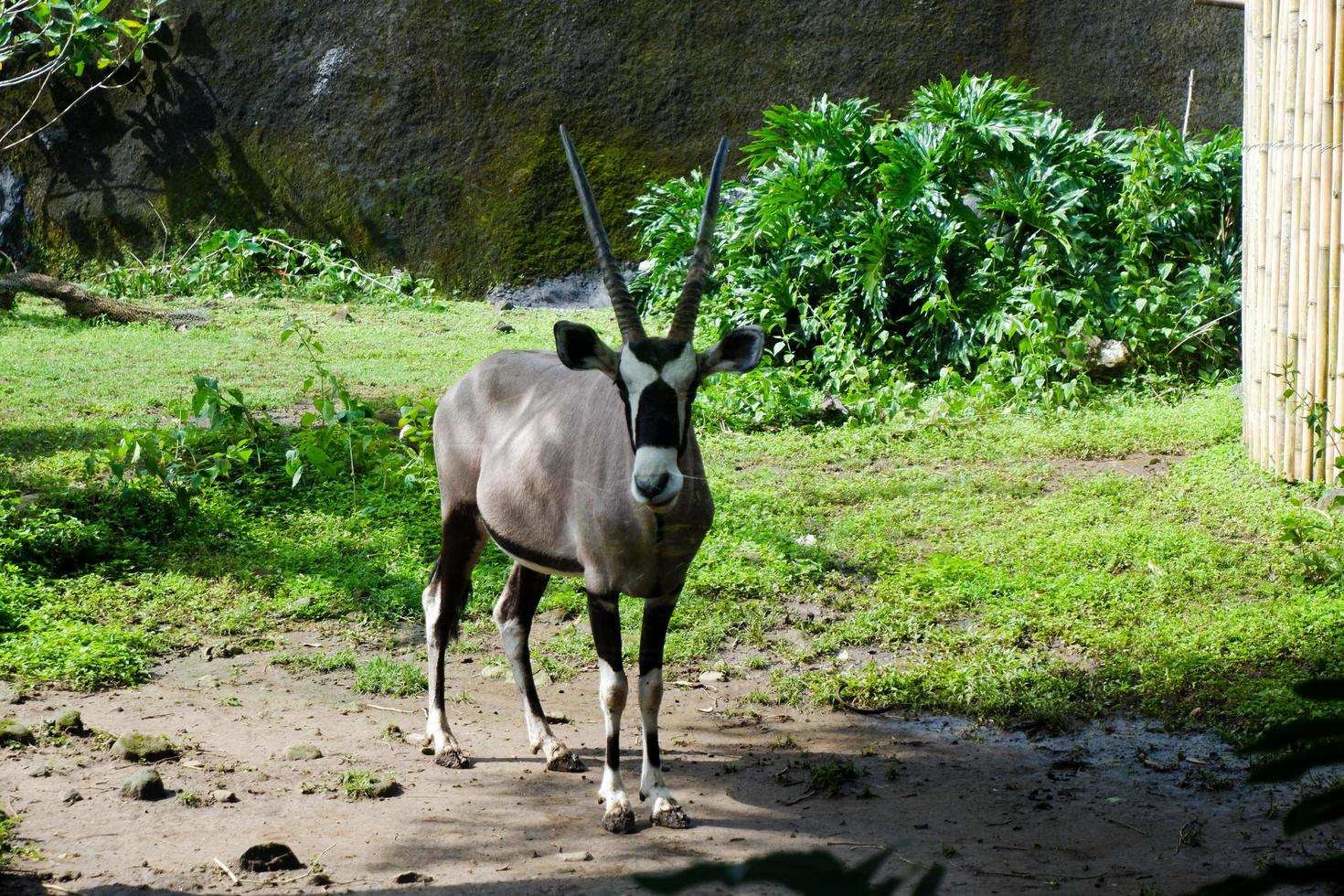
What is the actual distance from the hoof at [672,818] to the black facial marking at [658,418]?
4.01 ft

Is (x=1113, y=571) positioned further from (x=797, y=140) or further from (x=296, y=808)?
(x=797, y=140)

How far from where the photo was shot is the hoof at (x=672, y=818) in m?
4.32

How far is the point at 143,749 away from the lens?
189 inches

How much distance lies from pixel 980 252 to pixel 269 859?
8.39 meters

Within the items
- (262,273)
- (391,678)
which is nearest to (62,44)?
(262,273)

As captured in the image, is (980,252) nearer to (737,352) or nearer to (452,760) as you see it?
(737,352)

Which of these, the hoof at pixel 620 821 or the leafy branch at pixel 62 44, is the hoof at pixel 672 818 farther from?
the leafy branch at pixel 62 44

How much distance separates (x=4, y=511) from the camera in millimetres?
6773

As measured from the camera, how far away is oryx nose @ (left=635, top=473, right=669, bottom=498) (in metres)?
3.95

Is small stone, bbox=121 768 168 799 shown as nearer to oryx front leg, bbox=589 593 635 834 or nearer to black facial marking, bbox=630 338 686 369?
oryx front leg, bbox=589 593 635 834

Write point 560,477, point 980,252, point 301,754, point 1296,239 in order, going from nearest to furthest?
point 560,477, point 301,754, point 1296,239, point 980,252

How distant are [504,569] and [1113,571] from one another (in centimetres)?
304

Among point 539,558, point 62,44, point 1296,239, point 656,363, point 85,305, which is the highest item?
point 62,44

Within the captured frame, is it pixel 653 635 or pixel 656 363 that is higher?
pixel 656 363
